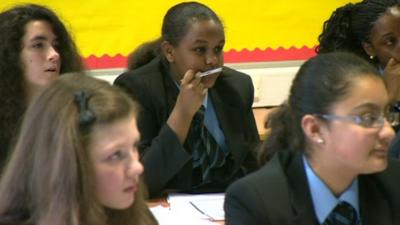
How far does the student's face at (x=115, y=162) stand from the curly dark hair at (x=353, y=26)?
1487 millimetres

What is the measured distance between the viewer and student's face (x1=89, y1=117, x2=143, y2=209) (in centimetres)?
126

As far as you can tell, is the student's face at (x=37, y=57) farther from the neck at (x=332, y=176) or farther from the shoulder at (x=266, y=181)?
the neck at (x=332, y=176)

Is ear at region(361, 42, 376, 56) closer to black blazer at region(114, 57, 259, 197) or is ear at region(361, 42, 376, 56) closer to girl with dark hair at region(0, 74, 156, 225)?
black blazer at region(114, 57, 259, 197)

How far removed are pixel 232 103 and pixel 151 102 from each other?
12.2 inches

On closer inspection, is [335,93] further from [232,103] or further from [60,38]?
[60,38]

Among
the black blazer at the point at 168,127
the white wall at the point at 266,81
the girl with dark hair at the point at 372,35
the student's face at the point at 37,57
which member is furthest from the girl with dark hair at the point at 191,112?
the white wall at the point at 266,81

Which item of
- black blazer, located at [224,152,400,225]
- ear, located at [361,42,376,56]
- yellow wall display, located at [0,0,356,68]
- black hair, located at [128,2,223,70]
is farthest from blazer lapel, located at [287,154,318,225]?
yellow wall display, located at [0,0,356,68]

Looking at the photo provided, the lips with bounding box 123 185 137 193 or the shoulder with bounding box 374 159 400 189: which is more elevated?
the lips with bounding box 123 185 137 193

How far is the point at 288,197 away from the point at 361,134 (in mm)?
220

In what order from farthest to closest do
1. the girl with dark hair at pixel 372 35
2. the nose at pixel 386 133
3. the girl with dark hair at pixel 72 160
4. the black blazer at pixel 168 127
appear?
the girl with dark hair at pixel 372 35 < the black blazer at pixel 168 127 < the nose at pixel 386 133 < the girl with dark hair at pixel 72 160

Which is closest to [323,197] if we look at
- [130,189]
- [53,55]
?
[130,189]

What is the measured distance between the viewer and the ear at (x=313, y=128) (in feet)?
4.81

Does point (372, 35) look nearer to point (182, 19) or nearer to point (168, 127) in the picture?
point (182, 19)

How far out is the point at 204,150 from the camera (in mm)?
2207
